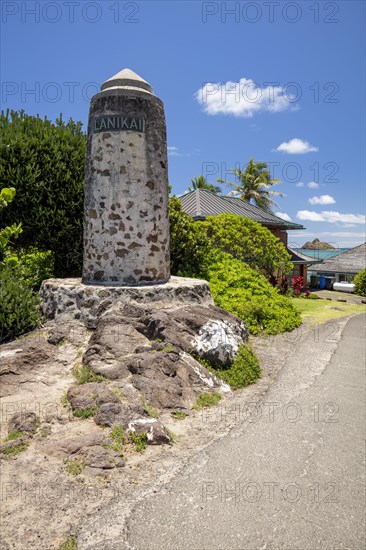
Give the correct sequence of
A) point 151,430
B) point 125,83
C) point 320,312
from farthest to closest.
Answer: point 320,312 → point 125,83 → point 151,430

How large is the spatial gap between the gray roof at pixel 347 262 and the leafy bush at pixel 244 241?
23194mm

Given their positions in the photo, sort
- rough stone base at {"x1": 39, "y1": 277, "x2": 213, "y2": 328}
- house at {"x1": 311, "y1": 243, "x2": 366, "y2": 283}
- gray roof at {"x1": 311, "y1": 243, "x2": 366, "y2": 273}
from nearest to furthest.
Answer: rough stone base at {"x1": 39, "y1": 277, "x2": 213, "y2": 328}
house at {"x1": 311, "y1": 243, "x2": 366, "y2": 283}
gray roof at {"x1": 311, "y1": 243, "x2": 366, "y2": 273}

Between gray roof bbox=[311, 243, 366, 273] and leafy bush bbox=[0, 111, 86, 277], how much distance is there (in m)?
33.1

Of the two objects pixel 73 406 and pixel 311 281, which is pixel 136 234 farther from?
pixel 311 281

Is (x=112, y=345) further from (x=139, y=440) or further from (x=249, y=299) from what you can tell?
(x=249, y=299)

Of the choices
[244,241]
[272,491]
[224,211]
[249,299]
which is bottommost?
[272,491]

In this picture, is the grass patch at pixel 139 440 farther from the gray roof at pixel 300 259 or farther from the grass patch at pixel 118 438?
the gray roof at pixel 300 259

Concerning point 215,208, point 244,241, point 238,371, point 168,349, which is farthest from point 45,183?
point 215,208

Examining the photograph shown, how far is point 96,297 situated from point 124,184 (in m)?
2.38

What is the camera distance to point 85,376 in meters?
5.36

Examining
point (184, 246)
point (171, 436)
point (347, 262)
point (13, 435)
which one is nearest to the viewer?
point (13, 435)

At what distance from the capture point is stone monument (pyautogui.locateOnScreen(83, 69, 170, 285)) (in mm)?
7664

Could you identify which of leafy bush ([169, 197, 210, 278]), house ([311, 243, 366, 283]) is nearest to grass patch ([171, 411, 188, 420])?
leafy bush ([169, 197, 210, 278])

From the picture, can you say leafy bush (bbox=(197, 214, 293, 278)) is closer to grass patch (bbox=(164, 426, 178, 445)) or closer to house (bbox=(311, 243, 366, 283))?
grass patch (bbox=(164, 426, 178, 445))
